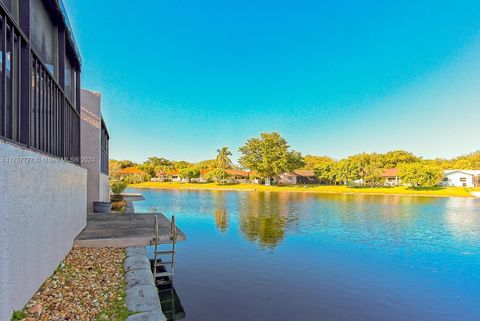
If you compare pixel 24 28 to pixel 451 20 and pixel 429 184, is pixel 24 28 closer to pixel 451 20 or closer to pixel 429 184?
pixel 451 20

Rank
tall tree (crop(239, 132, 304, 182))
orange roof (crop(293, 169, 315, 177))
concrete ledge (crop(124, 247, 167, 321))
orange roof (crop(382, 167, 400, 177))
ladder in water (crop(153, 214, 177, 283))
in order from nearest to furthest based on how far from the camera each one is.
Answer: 1. concrete ledge (crop(124, 247, 167, 321))
2. ladder in water (crop(153, 214, 177, 283))
3. tall tree (crop(239, 132, 304, 182))
4. orange roof (crop(382, 167, 400, 177))
5. orange roof (crop(293, 169, 315, 177))

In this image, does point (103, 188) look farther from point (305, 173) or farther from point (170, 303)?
point (305, 173)

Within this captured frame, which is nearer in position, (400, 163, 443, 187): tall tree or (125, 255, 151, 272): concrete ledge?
(125, 255, 151, 272): concrete ledge

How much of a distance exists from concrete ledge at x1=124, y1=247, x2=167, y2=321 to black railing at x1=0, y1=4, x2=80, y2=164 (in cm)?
263

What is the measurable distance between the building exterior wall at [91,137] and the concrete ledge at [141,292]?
809 cm

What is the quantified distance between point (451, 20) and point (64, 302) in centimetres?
3803

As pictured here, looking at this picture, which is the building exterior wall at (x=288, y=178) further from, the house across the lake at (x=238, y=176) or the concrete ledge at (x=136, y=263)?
the concrete ledge at (x=136, y=263)

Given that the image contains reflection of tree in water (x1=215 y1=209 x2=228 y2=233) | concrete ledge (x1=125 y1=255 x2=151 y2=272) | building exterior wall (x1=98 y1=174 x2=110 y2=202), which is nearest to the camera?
concrete ledge (x1=125 y1=255 x2=151 y2=272)

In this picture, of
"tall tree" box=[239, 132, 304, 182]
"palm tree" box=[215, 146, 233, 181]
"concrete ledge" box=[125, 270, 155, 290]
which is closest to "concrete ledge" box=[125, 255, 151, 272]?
"concrete ledge" box=[125, 270, 155, 290]

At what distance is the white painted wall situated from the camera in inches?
2371

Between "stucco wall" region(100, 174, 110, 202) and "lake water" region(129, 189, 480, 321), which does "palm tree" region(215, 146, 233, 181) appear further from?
"stucco wall" region(100, 174, 110, 202)

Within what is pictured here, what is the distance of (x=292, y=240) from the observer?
14.4 m

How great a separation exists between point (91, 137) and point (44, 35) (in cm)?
784

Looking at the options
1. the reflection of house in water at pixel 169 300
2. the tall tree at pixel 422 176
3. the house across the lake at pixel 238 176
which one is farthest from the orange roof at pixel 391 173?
the reflection of house in water at pixel 169 300
